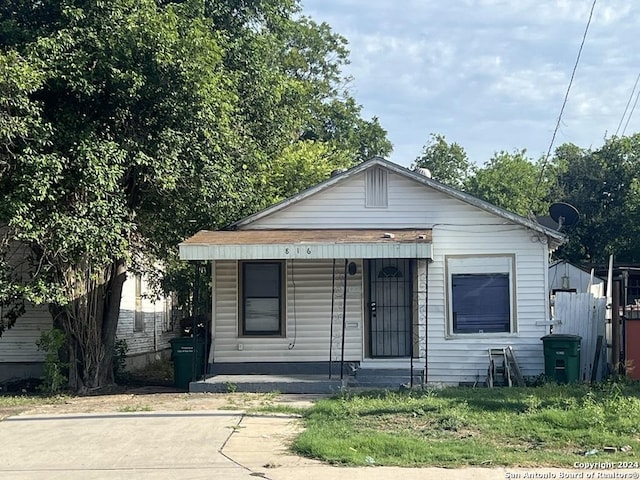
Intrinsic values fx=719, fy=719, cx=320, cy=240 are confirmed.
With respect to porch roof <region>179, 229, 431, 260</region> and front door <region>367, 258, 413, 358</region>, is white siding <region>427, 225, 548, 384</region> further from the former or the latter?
porch roof <region>179, 229, 431, 260</region>

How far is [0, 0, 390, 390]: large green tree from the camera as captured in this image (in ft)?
39.8

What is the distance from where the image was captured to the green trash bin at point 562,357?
13.1 m

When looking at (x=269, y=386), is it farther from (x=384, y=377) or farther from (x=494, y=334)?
(x=494, y=334)

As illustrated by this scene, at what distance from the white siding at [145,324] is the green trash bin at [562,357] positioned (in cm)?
970

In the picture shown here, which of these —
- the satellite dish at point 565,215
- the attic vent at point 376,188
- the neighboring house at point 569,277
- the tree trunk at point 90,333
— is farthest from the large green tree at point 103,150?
the neighboring house at point 569,277

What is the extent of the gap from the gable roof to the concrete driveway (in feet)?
16.4

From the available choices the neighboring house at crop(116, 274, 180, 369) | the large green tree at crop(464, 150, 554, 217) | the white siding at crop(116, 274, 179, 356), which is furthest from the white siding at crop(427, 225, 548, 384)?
the large green tree at crop(464, 150, 554, 217)

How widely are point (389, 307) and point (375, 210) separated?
199 centimetres

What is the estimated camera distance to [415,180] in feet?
47.5

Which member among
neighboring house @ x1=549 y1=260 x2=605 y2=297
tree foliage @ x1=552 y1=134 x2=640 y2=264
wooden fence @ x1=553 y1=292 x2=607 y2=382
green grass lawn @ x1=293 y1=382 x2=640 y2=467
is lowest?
green grass lawn @ x1=293 y1=382 x2=640 y2=467

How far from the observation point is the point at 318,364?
14.2 meters

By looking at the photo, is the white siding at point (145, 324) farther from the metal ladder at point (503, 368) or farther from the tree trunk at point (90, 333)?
the metal ladder at point (503, 368)

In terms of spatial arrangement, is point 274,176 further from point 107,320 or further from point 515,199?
point 515,199

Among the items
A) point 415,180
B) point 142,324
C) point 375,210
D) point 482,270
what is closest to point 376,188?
point 375,210
